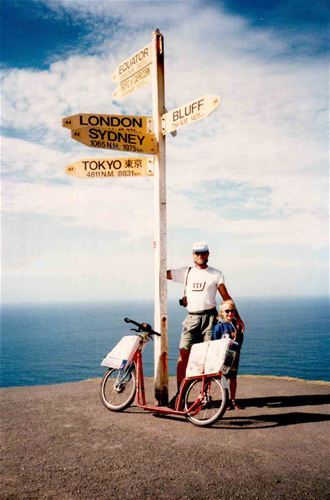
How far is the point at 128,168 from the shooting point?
6.32 meters

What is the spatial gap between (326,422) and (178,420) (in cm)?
203

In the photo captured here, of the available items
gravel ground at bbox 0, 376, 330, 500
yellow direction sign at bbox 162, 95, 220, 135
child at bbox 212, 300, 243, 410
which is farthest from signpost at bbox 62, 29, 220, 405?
gravel ground at bbox 0, 376, 330, 500

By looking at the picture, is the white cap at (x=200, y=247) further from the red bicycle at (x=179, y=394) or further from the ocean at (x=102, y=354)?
the ocean at (x=102, y=354)

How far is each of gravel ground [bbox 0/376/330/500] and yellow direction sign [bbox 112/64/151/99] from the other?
529cm

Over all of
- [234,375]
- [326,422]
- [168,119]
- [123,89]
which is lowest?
[326,422]

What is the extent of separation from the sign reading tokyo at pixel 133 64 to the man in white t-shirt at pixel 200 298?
318 cm

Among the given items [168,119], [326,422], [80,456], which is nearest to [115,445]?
[80,456]

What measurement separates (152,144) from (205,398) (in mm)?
3884

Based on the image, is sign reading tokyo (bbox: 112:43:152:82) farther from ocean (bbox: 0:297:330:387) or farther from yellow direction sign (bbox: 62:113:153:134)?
ocean (bbox: 0:297:330:387)

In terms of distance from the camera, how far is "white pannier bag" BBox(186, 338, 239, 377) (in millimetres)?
5184

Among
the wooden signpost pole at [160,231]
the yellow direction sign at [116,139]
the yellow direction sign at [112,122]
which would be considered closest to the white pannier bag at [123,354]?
the wooden signpost pole at [160,231]

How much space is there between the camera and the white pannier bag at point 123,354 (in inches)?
226

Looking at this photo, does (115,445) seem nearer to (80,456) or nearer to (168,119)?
(80,456)

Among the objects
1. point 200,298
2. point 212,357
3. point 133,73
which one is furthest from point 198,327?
point 133,73
